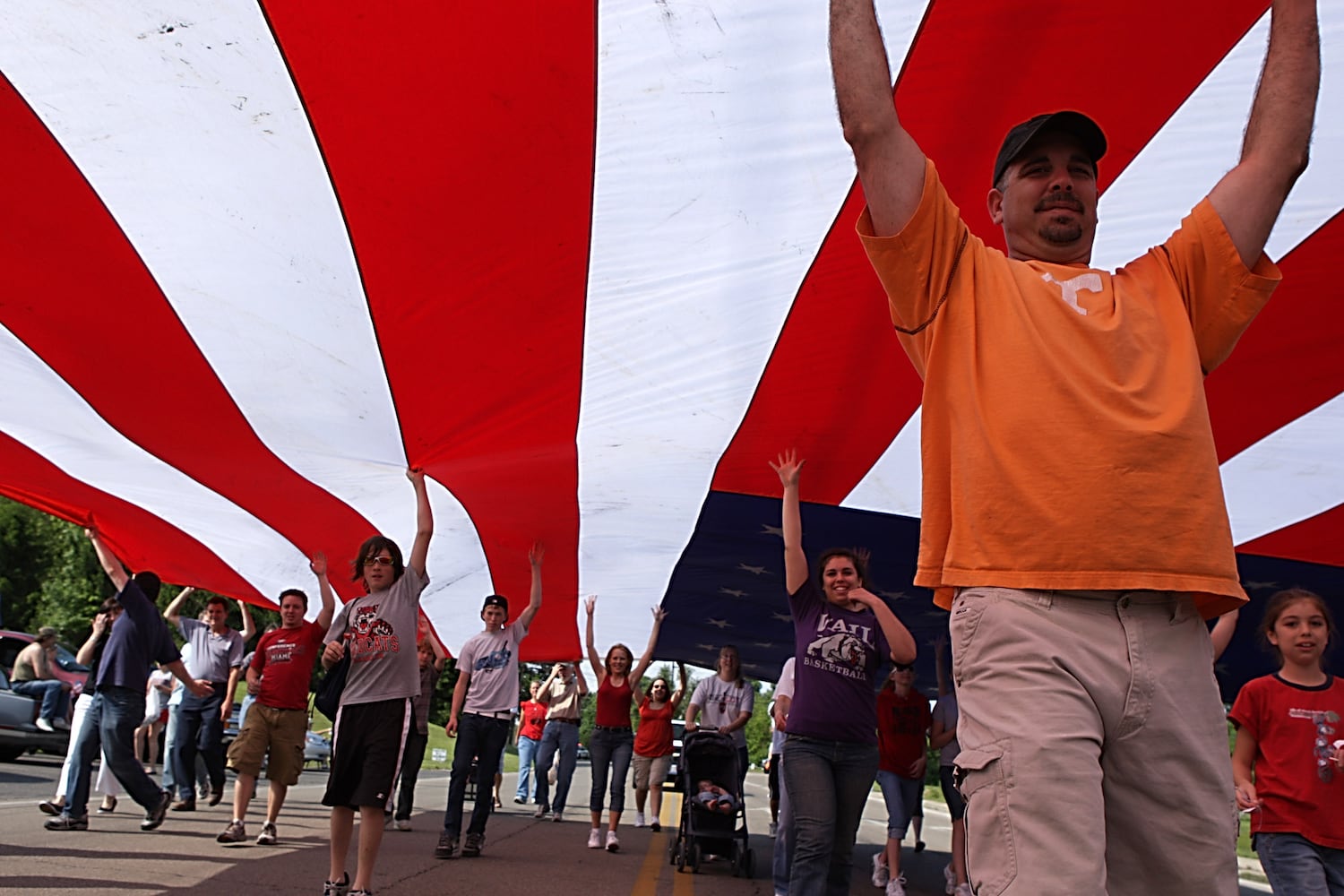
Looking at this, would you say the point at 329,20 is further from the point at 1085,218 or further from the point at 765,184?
the point at 1085,218

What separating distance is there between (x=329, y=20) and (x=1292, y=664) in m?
4.19

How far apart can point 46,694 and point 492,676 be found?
33.3 ft

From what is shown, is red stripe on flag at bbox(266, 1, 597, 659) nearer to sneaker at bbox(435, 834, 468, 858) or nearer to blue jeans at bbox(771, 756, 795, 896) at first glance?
blue jeans at bbox(771, 756, 795, 896)

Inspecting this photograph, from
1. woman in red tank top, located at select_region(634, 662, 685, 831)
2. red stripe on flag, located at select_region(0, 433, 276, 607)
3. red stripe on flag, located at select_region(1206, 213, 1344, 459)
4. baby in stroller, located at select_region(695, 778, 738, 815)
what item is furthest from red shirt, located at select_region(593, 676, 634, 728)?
red stripe on flag, located at select_region(1206, 213, 1344, 459)

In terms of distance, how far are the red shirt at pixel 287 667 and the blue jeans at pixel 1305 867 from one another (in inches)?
233

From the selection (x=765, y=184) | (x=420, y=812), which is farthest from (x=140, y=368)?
(x=420, y=812)

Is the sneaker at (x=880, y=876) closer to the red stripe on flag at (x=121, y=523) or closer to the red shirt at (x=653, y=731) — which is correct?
the red shirt at (x=653, y=731)

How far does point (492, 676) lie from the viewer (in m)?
7.55

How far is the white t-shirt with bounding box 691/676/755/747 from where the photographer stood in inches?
379

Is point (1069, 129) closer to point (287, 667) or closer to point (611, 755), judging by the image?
point (287, 667)

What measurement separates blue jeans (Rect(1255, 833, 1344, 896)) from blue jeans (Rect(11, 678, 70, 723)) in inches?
587

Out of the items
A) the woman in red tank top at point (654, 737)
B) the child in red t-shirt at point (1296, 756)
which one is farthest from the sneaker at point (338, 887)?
the woman in red tank top at point (654, 737)

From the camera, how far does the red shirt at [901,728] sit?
759 cm

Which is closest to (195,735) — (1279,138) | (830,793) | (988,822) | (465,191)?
(830,793)
